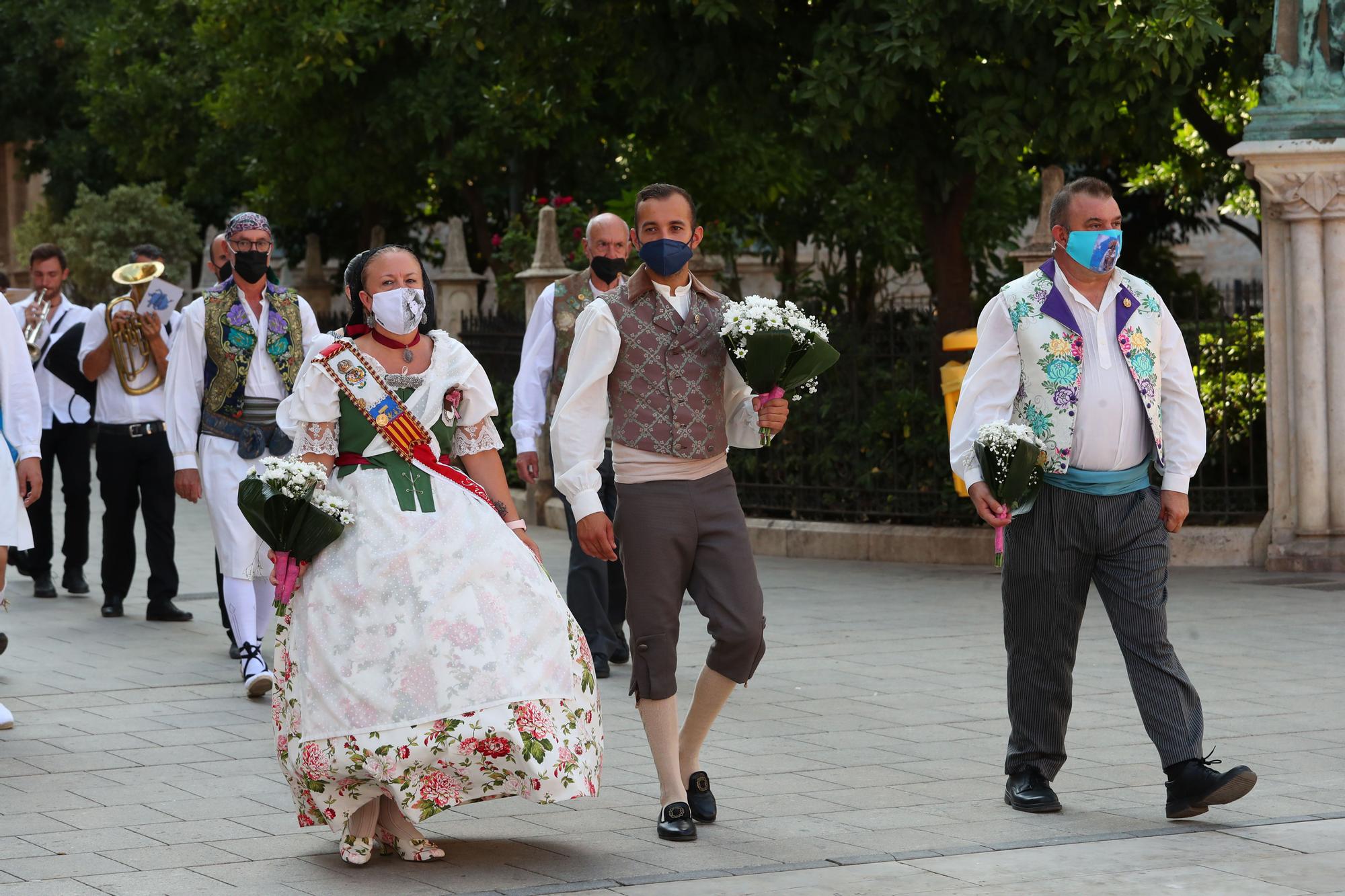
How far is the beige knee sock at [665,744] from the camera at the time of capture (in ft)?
19.8

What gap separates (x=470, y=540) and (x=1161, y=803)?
7.57ft

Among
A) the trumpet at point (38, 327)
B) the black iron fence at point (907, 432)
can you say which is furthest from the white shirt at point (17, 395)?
the black iron fence at point (907, 432)

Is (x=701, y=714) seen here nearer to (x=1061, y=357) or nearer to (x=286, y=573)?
(x=286, y=573)

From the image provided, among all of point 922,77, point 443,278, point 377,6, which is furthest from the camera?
point 377,6

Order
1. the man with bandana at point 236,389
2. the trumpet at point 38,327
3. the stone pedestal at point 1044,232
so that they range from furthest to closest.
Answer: the stone pedestal at point 1044,232 → the trumpet at point 38,327 → the man with bandana at point 236,389

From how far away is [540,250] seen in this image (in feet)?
53.9

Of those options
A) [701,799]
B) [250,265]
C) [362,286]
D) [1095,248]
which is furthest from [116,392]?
[1095,248]

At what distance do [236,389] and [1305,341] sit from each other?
20.5ft

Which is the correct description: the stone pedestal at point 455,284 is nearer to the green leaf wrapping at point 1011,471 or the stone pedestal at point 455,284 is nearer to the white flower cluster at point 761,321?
the white flower cluster at point 761,321

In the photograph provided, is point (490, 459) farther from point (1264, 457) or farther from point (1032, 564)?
point (1264, 457)

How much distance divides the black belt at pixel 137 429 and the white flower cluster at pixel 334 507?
5.72 meters

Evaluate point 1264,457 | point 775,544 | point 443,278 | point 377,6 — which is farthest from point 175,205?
point 1264,457

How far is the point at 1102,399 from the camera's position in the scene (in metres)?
6.17

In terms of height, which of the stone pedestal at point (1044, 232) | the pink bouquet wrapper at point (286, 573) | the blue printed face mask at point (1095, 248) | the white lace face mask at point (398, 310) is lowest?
the pink bouquet wrapper at point (286, 573)
